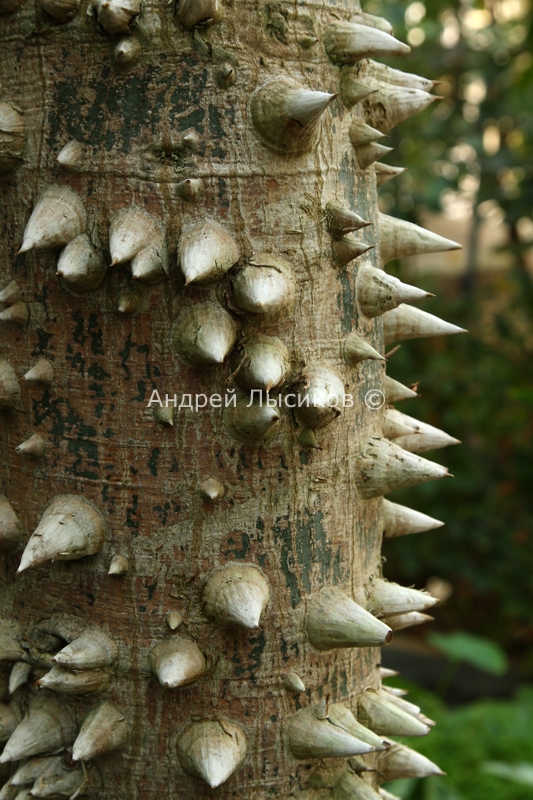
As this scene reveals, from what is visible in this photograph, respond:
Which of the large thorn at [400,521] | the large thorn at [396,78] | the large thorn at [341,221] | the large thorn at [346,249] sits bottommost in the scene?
the large thorn at [400,521]

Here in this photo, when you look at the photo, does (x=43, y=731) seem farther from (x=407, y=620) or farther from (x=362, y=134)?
(x=362, y=134)

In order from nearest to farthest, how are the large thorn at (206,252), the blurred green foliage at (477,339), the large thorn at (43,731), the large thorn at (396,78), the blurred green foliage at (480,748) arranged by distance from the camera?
the large thorn at (206,252) → the large thorn at (43,731) → the large thorn at (396,78) → the blurred green foliage at (480,748) → the blurred green foliage at (477,339)

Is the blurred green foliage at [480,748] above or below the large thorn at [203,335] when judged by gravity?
below

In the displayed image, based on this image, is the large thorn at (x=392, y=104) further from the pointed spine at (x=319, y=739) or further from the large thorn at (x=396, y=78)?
the pointed spine at (x=319, y=739)

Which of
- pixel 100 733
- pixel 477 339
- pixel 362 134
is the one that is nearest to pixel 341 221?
pixel 362 134

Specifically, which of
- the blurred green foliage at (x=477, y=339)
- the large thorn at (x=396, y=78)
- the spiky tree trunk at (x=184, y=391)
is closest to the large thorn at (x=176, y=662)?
the spiky tree trunk at (x=184, y=391)

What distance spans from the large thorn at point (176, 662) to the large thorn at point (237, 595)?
4 cm

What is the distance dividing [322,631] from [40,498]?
338 mm

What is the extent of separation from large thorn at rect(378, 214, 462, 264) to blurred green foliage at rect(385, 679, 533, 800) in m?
1.60

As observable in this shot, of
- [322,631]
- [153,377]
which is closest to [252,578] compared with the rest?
[322,631]

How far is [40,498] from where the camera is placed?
860 millimetres

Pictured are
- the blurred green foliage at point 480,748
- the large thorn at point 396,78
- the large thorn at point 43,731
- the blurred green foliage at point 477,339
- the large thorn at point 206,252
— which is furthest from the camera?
the blurred green foliage at point 477,339

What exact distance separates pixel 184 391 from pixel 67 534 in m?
0.19

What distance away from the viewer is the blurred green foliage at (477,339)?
3857mm
